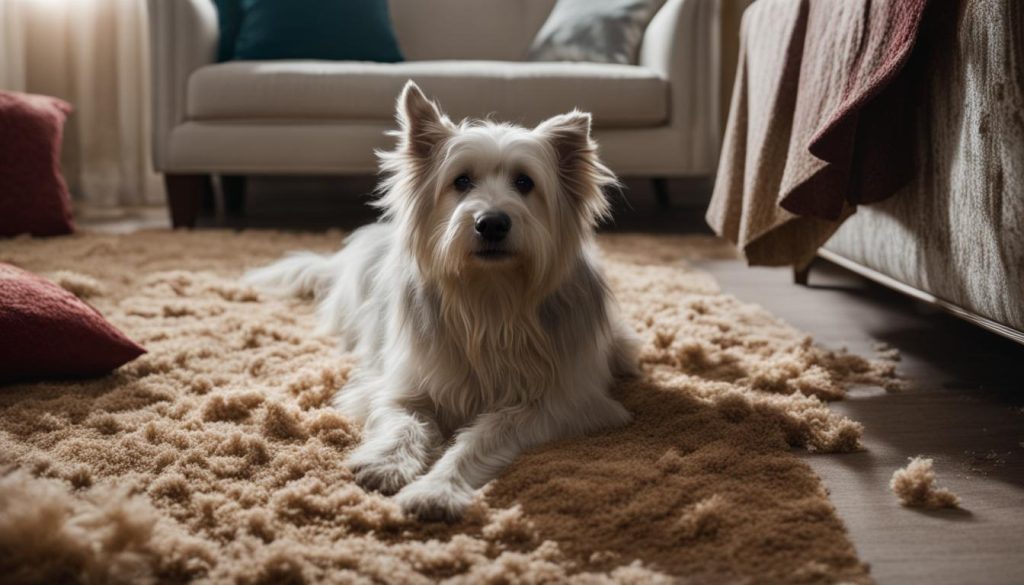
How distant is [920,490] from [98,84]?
501 cm

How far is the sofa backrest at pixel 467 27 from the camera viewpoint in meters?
4.75

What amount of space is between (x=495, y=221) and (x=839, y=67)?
37.6 inches

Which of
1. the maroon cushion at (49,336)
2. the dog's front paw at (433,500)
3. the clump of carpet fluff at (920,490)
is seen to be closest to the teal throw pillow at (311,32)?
the maroon cushion at (49,336)

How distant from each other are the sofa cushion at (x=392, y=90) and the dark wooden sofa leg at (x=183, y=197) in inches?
14.9

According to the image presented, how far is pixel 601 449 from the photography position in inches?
60.7

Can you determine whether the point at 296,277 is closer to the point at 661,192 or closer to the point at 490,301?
the point at 490,301

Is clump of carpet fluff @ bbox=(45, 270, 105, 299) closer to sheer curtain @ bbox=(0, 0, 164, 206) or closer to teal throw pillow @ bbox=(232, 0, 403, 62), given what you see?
teal throw pillow @ bbox=(232, 0, 403, 62)

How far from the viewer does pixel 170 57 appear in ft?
12.9

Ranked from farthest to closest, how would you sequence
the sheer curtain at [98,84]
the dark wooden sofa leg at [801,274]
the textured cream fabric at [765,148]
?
the sheer curtain at [98,84], the dark wooden sofa leg at [801,274], the textured cream fabric at [765,148]

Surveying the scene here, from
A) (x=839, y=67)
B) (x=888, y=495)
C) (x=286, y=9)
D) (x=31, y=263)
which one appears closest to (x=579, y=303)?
(x=888, y=495)

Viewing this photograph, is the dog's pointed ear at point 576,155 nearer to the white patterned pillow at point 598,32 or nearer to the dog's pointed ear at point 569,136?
the dog's pointed ear at point 569,136

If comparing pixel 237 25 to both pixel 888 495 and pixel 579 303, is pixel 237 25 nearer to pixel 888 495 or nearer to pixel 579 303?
pixel 579 303

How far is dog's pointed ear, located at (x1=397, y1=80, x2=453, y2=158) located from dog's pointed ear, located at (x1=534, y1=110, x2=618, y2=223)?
195 millimetres

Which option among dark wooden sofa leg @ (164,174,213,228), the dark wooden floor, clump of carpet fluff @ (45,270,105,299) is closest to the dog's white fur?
the dark wooden floor
